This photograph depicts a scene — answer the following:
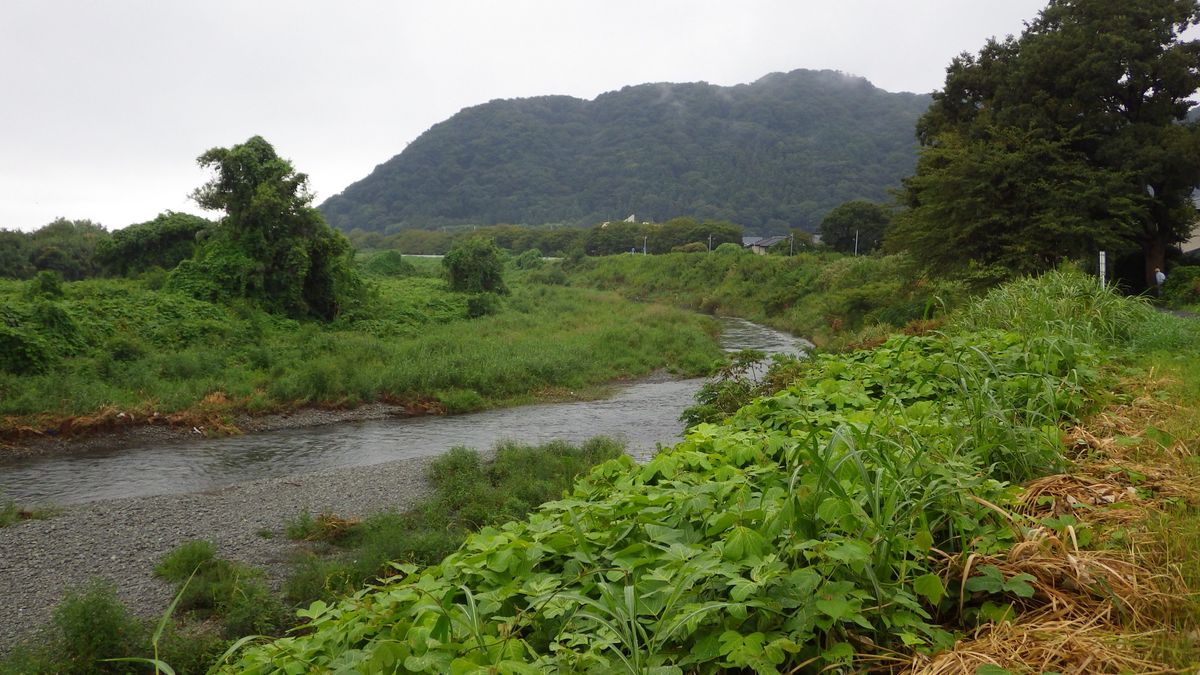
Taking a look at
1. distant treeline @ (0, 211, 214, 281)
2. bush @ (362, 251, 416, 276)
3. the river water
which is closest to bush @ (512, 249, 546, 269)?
bush @ (362, 251, 416, 276)

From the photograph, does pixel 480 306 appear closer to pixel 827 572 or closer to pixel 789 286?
pixel 789 286

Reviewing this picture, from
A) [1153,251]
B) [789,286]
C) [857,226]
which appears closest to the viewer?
[1153,251]

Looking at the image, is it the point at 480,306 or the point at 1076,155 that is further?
the point at 480,306

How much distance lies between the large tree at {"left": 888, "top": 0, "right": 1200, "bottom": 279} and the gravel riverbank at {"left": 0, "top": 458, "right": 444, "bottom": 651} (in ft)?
42.1

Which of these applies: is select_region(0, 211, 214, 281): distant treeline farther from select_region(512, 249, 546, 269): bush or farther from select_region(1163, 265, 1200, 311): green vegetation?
select_region(512, 249, 546, 269): bush

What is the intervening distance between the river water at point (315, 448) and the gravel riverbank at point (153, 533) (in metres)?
1.07

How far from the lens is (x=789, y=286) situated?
37875mm

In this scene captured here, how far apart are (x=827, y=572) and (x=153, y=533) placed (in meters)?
9.42

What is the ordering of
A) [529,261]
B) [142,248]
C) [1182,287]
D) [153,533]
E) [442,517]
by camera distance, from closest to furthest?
[153,533] < [442,517] < [1182,287] < [142,248] < [529,261]

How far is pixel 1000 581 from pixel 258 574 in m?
7.44

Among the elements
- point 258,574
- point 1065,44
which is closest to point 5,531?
point 258,574

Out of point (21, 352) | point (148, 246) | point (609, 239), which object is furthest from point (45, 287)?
point (609, 239)

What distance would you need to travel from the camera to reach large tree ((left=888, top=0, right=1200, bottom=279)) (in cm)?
1523

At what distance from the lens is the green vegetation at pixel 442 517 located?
24.4 ft
